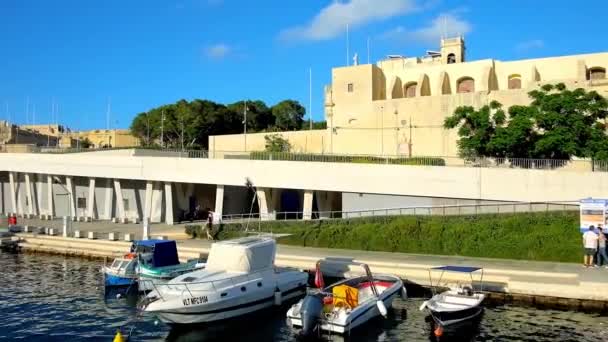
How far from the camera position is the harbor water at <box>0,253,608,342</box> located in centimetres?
1884

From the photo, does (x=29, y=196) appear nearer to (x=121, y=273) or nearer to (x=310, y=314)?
(x=121, y=273)

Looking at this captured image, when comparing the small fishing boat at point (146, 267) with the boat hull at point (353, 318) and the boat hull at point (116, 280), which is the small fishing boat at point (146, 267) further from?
the boat hull at point (353, 318)

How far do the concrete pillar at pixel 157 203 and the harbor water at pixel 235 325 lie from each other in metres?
20.7

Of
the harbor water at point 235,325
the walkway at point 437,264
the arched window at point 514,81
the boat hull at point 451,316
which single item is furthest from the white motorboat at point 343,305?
the arched window at point 514,81

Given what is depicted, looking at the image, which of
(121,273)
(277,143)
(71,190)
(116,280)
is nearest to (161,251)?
(121,273)

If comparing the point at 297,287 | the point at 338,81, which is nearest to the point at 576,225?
the point at 297,287

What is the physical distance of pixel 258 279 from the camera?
73.7 ft

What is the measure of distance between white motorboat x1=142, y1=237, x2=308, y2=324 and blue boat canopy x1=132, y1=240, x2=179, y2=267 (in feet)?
16.5

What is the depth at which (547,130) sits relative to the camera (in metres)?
35.9

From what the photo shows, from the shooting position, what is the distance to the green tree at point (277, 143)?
54787 mm

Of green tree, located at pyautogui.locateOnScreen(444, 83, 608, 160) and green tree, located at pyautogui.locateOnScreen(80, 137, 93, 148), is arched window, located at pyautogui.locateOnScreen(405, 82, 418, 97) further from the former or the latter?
green tree, located at pyautogui.locateOnScreen(80, 137, 93, 148)

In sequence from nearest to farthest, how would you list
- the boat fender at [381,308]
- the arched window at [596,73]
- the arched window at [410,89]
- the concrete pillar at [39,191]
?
the boat fender at [381,308] < the arched window at [596,73] < the concrete pillar at [39,191] < the arched window at [410,89]

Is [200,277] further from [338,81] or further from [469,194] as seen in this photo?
[338,81]

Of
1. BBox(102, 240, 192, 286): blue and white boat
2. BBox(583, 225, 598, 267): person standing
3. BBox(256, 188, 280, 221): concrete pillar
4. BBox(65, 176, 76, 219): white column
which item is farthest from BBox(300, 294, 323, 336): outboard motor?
BBox(65, 176, 76, 219): white column
